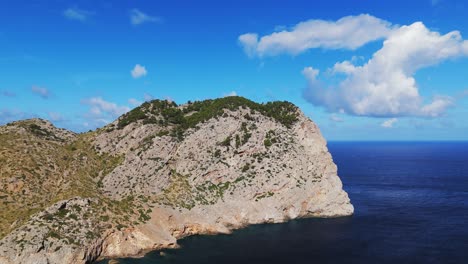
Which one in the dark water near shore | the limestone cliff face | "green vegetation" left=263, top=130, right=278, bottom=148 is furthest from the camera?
"green vegetation" left=263, top=130, right=278, bottom=148

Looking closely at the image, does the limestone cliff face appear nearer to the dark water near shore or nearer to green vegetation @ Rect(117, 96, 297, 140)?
green vegetation @ Rect(117, 96, 297, 140)

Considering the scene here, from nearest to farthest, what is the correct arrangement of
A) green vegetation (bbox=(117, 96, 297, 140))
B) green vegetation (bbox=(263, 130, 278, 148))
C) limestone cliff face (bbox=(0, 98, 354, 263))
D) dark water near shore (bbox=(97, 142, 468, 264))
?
dark water near shore (bbox=(97, 142, 468, 264)) → limestone cliff face (bbox=(0, 98, 354, 263)) → green vegetation (bbox=(263, 130, 278, 148)) → green vegetation (bbox=(117, 96, 297, 140))

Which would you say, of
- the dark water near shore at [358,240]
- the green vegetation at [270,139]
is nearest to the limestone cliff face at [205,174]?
the green vegetation at [270,139]

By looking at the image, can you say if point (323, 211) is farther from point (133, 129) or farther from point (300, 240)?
point (133, 129)

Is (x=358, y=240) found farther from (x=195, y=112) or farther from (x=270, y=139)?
(x=195, y=112)

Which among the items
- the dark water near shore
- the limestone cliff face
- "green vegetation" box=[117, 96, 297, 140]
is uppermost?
"green vegetation" box=[117, 96, 297, 140]

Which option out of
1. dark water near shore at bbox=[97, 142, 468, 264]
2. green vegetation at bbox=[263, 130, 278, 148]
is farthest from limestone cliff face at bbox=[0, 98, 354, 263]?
dark water near shore at bbox=[97, 142, 468, 264]

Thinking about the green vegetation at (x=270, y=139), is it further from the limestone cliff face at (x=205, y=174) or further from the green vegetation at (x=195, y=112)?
the green vegetation at (x=195, y=112)

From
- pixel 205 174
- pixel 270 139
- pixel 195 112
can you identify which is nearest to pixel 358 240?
pixel 205 174
